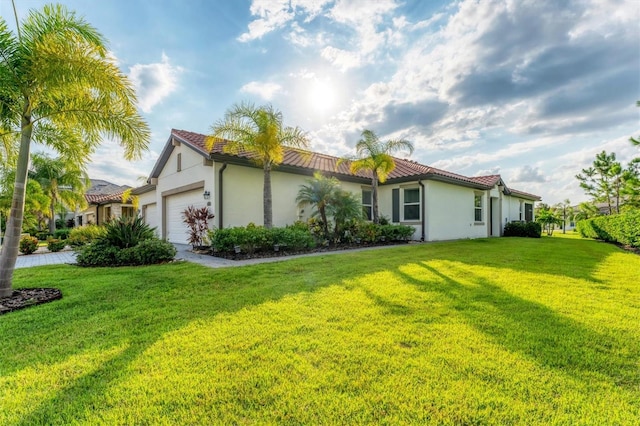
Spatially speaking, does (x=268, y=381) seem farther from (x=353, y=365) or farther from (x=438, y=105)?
(x=438, y=105)

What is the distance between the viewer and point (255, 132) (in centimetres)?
1088

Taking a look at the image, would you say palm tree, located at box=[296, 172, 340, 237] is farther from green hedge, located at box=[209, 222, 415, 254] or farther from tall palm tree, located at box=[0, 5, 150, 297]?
tall palm tree, located at box=[0, 5, 150, 297]

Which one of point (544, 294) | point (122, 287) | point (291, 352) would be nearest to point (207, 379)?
point (291, 352)

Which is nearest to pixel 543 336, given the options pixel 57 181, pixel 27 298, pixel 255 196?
pixel 27 298

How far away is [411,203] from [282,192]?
7.15 meters

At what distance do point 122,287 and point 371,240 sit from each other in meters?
9.95

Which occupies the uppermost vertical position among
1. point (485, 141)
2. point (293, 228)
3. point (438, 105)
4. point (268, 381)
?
point (438, 105)

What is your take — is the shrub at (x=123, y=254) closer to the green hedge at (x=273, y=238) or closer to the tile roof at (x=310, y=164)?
the green hedge at (x=273, y=238)

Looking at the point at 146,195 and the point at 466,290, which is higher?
the point at 146,195

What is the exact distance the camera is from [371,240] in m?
13.4

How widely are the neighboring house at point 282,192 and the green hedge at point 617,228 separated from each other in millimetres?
6015

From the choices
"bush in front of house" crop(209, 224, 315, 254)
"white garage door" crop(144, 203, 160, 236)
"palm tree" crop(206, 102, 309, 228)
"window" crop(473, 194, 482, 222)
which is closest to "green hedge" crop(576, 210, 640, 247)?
"window" crop(473, 194, 482, 222)

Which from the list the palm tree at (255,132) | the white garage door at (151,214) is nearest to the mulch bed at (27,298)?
the palm tree at (255,132)

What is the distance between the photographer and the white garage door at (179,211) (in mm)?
13393
